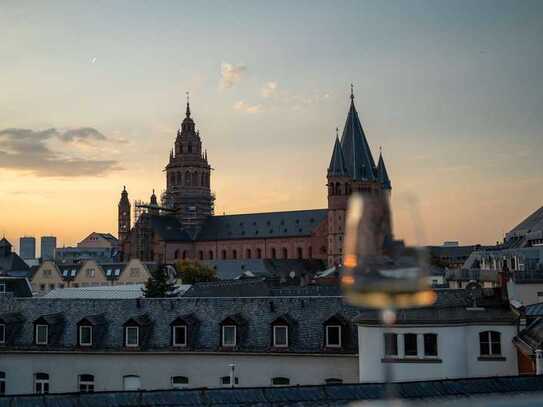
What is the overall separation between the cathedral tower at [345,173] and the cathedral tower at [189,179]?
39858 mm

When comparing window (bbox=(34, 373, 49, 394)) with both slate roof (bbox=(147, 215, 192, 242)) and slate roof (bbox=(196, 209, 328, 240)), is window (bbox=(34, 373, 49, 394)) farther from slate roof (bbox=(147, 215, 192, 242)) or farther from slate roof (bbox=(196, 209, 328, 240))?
slate roof (bbox=(147, 215, 192, 242))

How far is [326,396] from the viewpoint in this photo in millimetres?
18328

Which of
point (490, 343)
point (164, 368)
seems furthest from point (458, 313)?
point (164, 368)

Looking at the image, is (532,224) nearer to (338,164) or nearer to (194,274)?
(194,274)

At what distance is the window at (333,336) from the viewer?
1302 inches

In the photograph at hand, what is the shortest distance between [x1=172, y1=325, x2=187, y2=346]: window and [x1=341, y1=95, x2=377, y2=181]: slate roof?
119 m

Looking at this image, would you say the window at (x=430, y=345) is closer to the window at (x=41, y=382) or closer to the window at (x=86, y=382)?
the window at (x=86, y=382)

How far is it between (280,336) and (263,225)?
455 feet

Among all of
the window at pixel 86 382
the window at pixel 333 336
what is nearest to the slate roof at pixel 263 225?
the window at pixel 86 382

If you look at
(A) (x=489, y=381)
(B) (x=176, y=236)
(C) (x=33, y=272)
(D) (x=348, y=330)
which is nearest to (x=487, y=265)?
(D) (x=348, y=330)

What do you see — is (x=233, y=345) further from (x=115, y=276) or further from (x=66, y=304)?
(x=115, y=276)

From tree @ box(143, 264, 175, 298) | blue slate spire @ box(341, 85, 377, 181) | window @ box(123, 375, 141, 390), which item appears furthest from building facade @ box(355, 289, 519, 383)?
blue slate spire @ box(341, 85, 377, 181)

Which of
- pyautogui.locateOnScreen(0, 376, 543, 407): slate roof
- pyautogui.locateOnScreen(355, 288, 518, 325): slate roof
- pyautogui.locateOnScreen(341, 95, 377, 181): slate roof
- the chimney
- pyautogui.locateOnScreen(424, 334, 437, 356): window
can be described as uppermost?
pyautogui.locateOnScreen(341, 95, 377, 181): slate roof

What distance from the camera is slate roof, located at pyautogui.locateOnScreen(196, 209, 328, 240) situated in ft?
545
